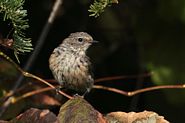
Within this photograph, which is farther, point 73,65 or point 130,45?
point 130,45

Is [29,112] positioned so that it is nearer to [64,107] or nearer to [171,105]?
[64,107]

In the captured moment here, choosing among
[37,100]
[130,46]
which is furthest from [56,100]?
[130,46]

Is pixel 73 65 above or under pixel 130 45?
under

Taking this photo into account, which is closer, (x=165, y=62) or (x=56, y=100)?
(x=56, y=100)

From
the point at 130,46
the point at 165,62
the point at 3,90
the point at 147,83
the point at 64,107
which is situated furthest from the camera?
the point at 130,46
